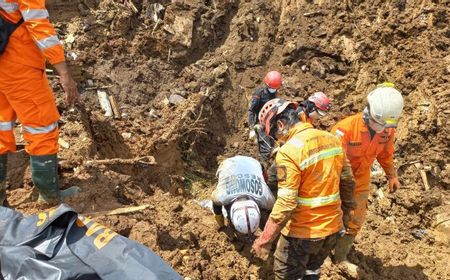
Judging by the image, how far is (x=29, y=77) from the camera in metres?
3.59

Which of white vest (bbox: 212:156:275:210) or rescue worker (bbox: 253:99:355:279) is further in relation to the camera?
white vest (bbox: 212:156:275:210)

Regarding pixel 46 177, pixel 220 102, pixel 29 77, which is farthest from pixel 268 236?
pixel 220 102

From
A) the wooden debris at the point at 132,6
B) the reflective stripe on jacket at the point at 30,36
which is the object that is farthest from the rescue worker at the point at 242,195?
the wooden debris at the point at 132,6

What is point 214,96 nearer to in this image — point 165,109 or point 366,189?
point 165,109

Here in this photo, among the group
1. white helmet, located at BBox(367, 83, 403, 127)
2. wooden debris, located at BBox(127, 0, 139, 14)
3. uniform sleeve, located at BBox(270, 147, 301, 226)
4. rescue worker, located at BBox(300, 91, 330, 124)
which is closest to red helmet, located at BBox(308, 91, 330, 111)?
rescue worker, located at BBox(300, 91, 330, 124)

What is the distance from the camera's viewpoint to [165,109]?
23.1 ft

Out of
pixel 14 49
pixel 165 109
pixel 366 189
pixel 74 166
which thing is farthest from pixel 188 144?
pixel 14 49

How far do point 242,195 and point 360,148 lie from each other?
1.19 meters

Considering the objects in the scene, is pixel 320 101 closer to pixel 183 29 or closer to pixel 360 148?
pixel 360 148

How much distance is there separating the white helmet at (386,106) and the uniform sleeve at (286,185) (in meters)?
1.08

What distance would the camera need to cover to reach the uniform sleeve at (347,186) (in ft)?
11.9

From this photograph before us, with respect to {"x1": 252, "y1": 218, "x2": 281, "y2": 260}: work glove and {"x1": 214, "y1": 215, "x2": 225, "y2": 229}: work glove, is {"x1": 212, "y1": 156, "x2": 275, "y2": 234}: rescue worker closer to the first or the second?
{"x1": 214, "y1": 215, "x2": 225, "y2": 229}: work glove

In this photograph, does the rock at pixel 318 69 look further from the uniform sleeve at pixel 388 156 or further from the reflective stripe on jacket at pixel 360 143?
→ the reflective stripe on jacket at pixel 360 143

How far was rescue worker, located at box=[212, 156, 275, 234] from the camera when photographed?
3930 millimetres
